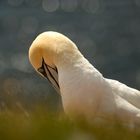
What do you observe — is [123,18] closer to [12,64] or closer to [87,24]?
[87,24]

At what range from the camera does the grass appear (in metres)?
2.70

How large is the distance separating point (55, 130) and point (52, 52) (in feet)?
13.5

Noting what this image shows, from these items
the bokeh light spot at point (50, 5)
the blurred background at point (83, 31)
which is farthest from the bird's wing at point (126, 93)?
the bokeh light spot at point (50, 5)

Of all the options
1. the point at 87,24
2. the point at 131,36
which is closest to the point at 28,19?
the point at 87,24

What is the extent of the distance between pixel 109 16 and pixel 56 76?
2861 cm

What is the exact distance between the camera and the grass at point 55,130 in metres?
2.70

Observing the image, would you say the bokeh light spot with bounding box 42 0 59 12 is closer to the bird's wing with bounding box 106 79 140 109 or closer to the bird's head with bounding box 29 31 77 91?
the bird's head with bounding box 29 31 77 91

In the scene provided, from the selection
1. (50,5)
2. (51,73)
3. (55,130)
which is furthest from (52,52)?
(50,5)

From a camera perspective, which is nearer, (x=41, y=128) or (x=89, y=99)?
(x=41, y=128)

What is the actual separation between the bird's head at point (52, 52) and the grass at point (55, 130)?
3645 mm

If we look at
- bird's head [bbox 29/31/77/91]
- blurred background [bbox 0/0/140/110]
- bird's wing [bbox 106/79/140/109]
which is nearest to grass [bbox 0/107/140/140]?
bird's wing [bbox 106/79/140/109]

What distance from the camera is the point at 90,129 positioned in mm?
2826

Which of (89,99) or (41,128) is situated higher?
(41,128)

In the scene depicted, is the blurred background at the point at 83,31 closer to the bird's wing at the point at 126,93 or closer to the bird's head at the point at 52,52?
the bird's head at the point at 52,52
